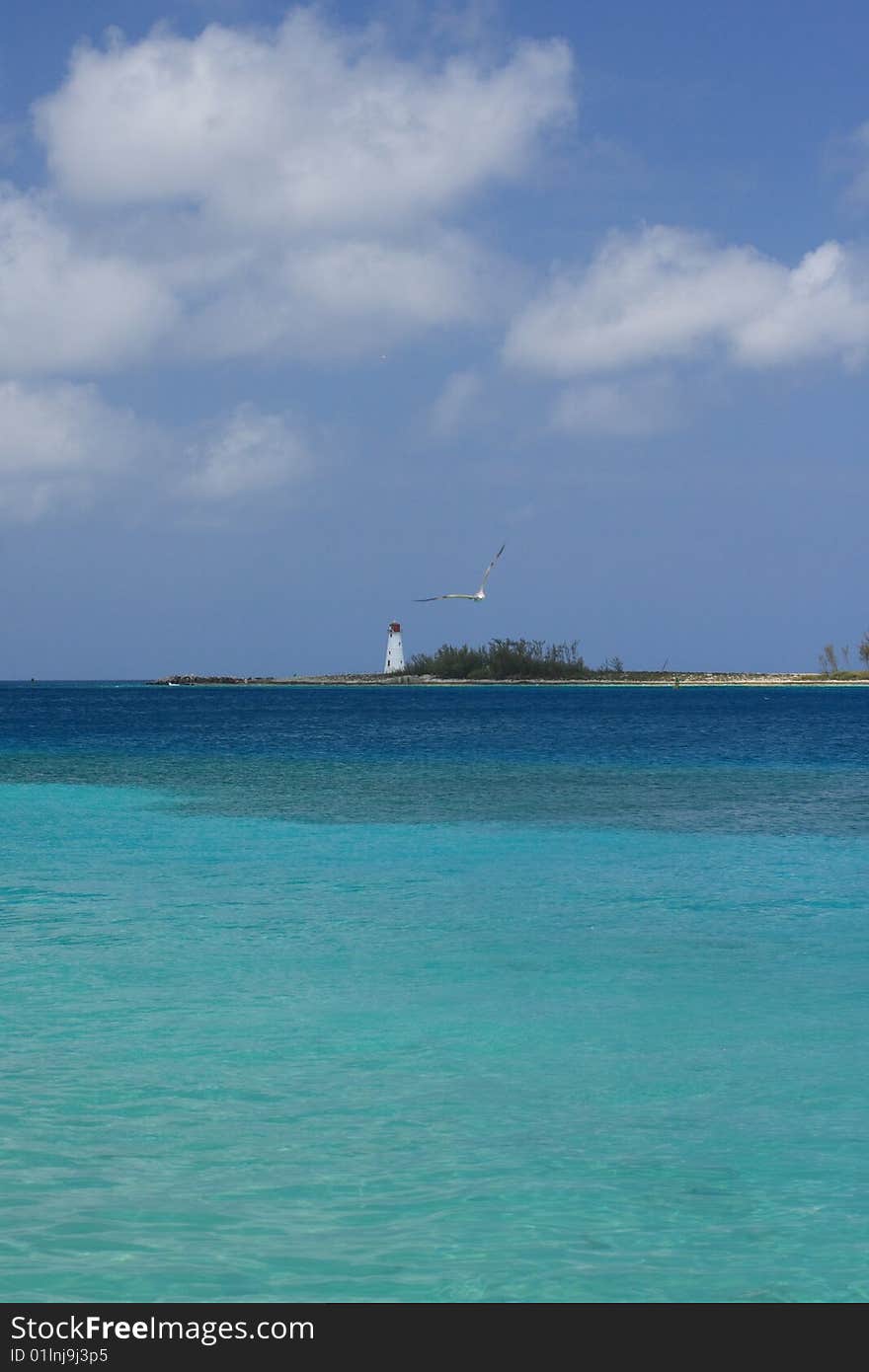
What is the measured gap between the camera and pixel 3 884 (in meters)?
16.2

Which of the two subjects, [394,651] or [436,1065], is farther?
[394,651]

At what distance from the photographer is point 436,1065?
28.2 ft

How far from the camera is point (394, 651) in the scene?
595 feet

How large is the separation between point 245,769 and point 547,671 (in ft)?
502

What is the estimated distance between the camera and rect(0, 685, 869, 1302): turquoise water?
226 inches

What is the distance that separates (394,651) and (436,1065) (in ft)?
567

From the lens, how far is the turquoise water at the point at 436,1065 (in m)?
5.73

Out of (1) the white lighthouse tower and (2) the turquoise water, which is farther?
(1) the white lighthouse tower

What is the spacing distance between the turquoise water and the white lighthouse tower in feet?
498

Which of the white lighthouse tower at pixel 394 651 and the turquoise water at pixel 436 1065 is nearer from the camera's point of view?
the turquoise water at pixel 436 1065

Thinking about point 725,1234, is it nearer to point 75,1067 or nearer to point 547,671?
point 75,1067

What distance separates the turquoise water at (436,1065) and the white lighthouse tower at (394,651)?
151764 millimetres

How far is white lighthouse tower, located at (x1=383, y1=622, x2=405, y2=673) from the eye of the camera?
173 metres

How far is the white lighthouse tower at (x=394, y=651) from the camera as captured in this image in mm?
173375
